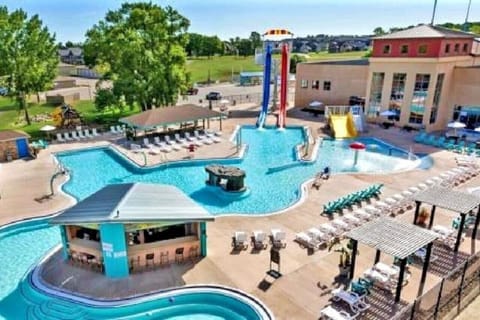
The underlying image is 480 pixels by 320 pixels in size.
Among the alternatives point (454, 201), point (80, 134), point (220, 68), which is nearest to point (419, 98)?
point (454, 201)

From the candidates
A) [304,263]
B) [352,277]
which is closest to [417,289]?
[352,277]

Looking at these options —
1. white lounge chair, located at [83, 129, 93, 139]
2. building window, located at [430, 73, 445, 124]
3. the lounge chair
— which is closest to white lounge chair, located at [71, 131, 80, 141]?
white lounge chair, located at [83, 129, 93, 139]

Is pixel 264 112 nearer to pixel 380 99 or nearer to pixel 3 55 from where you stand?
pixel 380 99

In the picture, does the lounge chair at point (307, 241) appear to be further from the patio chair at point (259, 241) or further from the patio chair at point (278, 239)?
the patio chair at point (259, 241)

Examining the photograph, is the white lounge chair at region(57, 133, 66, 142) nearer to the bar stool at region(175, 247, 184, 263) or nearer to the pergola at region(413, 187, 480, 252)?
the bar stool at region(175, 247, 184, 263)

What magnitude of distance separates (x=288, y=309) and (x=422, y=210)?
889 centimetres

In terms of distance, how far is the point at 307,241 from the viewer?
48.5ft

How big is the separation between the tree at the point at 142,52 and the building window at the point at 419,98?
21993 mm

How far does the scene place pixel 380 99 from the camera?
35188 mm

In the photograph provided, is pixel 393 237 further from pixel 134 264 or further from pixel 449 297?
pixel 134 264

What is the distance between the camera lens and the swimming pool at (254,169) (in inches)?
820

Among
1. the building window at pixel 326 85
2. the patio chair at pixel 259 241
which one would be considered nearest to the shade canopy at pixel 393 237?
the patio chair at pixel 259 241

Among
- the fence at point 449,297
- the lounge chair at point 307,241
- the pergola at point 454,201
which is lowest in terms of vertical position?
the lounge chair at point 307,241

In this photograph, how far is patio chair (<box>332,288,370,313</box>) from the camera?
11.0 metres
